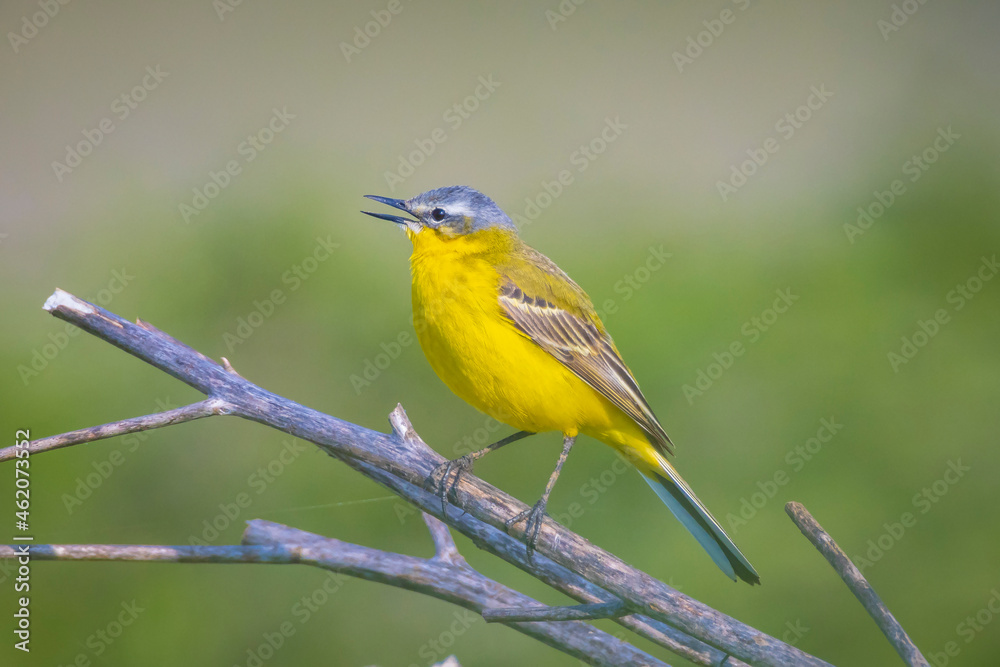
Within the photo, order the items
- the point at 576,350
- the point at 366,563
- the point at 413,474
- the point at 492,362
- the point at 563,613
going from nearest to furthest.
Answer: the point at 563,613
the point at 366,563
the point at 413,474
the point at 492,362
the point at 576,350

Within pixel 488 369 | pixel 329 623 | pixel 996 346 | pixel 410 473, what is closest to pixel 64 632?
pixel 329 623

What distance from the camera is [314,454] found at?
1.81m

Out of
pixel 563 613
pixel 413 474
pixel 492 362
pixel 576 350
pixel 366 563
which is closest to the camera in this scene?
pixel 563 613

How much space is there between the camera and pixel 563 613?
88 centimetres

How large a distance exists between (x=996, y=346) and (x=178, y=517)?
206cm

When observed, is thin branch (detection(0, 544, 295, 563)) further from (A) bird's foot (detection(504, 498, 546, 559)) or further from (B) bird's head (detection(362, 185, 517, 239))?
(B) bird's head (detection(362, 185, 517, 239))

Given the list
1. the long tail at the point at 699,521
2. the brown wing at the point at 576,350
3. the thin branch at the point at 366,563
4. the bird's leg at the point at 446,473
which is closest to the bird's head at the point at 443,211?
the brown wing at the point at 576,350

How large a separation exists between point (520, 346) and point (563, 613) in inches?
25.9

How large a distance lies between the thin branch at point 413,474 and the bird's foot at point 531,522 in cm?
1

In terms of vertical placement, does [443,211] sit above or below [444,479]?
above

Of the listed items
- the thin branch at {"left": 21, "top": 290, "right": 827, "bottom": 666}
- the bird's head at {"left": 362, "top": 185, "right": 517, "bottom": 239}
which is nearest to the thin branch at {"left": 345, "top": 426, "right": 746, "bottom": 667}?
the thin branch at {"left": 21, "top": 290, "right": 827, "bottom": 666}

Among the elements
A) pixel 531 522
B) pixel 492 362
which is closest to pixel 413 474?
pixel 531 522

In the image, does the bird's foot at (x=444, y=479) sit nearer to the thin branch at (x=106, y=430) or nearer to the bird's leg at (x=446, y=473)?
the bird's leg at (x=446, y=473)

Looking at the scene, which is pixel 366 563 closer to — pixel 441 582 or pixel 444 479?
pixel 441 582
